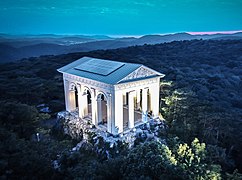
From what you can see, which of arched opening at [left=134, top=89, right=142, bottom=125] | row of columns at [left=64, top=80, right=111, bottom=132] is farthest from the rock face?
arched opening at [left=134, top=89, right=142, bottom=125]

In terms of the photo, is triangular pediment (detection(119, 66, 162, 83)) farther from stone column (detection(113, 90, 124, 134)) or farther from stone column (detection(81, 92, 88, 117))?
stone column (detection(81, 92, 88, 117))

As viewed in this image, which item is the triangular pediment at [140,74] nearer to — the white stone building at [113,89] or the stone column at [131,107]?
the white stone building at [113,89]

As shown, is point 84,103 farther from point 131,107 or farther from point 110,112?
point 131,107

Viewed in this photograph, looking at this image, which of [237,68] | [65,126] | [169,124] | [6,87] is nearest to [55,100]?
[6,87]

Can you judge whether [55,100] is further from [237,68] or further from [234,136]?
[237,68]

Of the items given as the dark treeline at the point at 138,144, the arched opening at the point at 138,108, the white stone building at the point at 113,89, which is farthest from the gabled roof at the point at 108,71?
the dark treeline at the point at 138,144

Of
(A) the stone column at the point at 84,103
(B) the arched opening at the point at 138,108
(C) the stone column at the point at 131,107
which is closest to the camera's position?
(C) the stone column at the point at 131,107
